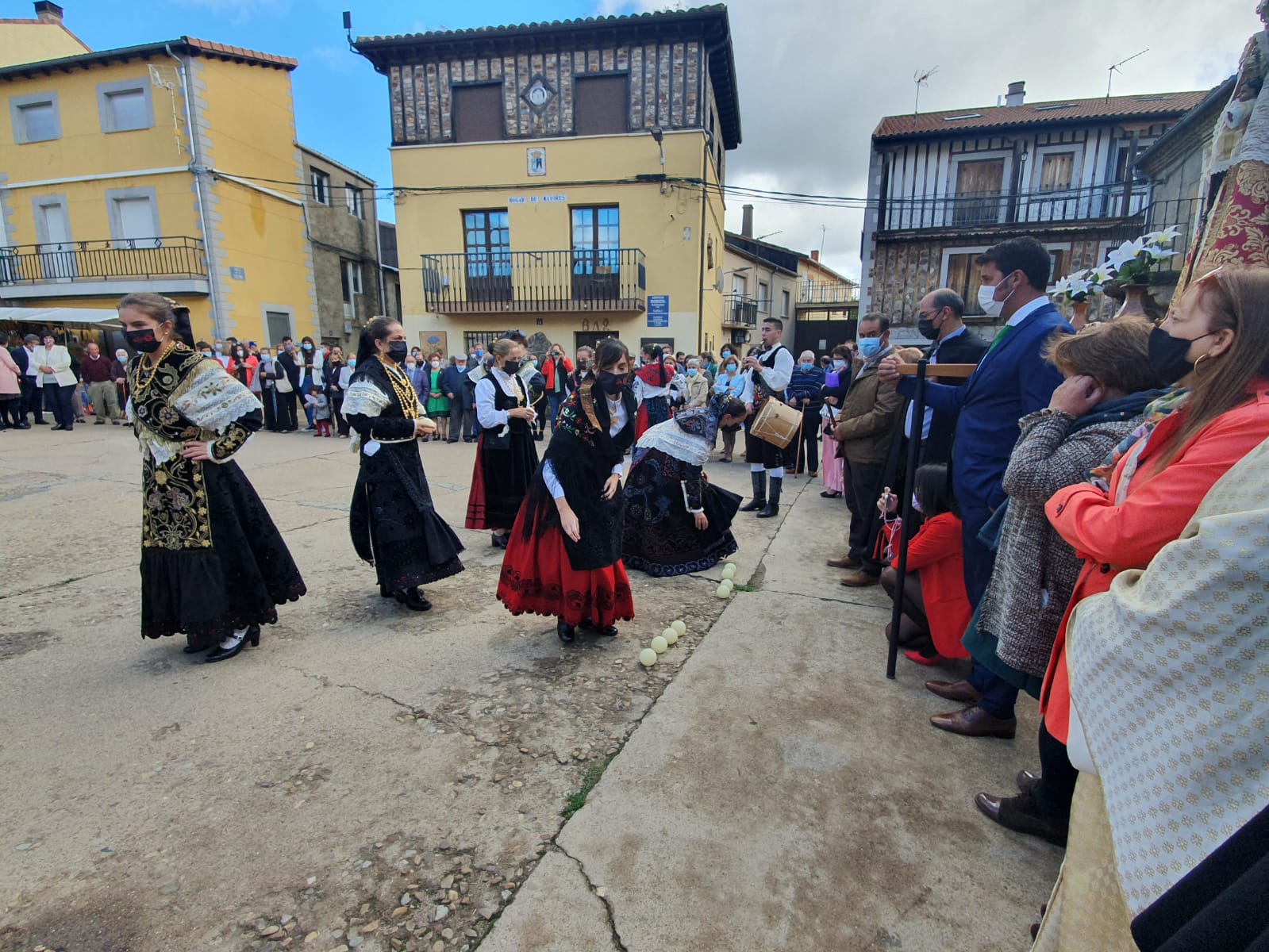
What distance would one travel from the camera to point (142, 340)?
9.58 ft

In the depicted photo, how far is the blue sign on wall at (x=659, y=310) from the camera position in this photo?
56.6 feet

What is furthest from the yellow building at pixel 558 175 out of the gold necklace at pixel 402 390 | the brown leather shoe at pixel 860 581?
the gold necklace at pixel 402 390

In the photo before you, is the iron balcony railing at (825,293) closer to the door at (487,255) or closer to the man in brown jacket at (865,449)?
the door at (487,255)

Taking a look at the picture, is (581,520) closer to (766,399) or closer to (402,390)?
(402,390)

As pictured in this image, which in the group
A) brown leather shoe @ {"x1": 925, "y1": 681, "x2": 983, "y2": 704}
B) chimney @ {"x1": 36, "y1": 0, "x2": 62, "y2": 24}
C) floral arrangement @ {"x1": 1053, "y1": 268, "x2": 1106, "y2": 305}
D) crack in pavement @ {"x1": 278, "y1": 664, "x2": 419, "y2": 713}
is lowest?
crack in pavement @ {"x1": 278, "y1": 664, "x2": 419, "y2": 713}

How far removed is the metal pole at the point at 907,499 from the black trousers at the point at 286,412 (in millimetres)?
12317

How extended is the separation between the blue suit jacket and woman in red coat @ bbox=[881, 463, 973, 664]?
22 centimetres

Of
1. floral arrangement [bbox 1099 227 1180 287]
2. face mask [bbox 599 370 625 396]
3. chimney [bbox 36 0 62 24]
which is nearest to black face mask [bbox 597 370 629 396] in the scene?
face mask [bbox 599 370 625 396]

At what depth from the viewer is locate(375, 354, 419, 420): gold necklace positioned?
3.70 metres

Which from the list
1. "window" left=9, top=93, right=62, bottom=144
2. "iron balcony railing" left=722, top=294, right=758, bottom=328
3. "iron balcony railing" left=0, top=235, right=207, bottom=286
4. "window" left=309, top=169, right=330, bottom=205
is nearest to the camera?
"iron balcony railing" left=0, top=235, right=207, bottom=286

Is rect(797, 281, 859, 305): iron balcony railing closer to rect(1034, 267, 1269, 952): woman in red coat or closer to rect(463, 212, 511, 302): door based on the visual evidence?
rect(463, 212, 511, 302): door

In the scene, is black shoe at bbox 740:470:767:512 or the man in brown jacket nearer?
the man in brown jacket

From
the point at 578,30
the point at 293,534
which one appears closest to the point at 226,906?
the point at 293,534

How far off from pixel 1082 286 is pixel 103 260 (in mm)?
23511
